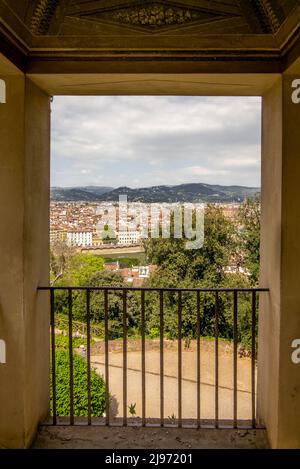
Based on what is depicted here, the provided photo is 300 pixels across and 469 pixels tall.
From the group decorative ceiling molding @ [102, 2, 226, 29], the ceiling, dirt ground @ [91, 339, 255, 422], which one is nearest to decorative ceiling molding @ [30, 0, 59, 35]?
the ceiling

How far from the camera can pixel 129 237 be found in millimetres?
3566

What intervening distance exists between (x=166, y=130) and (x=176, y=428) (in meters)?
4.97

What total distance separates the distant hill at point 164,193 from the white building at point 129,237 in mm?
435

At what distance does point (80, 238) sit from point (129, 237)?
0.52 metres

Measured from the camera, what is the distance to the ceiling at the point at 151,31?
1707 millimetres

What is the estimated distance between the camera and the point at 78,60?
192 cm

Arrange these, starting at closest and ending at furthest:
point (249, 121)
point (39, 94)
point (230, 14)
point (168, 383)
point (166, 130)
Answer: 1. point (230, 14)
2. point (39, 94)
3. point (249, 121)
4. point (166, 130)
5. point (168, 383)

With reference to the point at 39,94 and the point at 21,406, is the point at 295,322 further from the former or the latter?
the point at 39,94

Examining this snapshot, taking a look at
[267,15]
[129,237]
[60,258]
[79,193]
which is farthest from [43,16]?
[60,258]

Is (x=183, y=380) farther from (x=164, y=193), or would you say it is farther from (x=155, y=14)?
(x=155, y=14)

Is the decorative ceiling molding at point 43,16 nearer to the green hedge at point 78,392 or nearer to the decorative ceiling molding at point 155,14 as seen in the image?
the decorative ceiling molding at point 155,14

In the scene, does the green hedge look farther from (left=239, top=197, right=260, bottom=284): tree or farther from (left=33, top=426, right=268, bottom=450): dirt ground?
(left=239, top=197, right=260, bottom=284): tree

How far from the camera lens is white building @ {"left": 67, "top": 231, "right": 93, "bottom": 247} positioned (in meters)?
3.39
